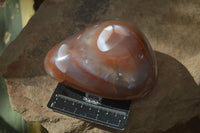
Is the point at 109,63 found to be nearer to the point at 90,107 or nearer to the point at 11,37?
the point at 90,107

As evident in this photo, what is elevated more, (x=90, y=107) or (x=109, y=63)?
(x=109, y=63)

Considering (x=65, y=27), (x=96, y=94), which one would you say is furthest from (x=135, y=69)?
(x=65, y=27)

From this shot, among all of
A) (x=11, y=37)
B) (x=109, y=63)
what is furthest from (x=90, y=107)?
(x=11, y=37)

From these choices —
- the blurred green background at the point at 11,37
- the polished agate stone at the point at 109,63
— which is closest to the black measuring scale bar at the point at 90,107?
the polished agate stone at the point at 109,63

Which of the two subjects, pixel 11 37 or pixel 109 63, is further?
pixel 11 37

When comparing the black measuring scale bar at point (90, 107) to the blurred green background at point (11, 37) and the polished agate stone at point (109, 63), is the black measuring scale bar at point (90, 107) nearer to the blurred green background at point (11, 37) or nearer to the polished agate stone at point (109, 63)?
the polished agate stone at point (109, 63)

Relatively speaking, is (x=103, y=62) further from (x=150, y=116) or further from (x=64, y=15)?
(x=64, y=15)

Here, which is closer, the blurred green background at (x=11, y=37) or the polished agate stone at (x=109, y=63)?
the polished agate stone at (x=109, y=63)

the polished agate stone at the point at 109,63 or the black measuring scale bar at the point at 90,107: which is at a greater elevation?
the polished agate stone at the point at 109,63
